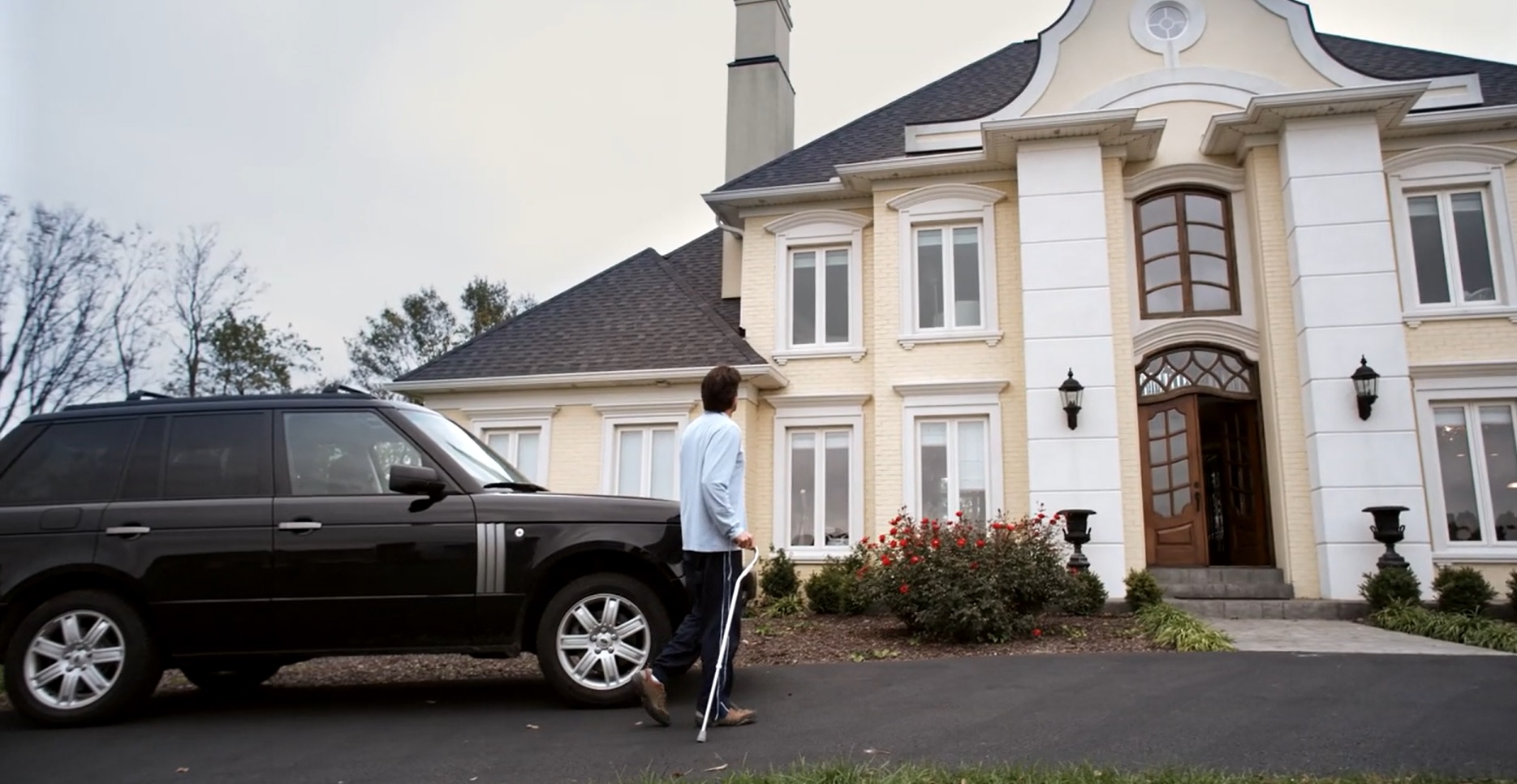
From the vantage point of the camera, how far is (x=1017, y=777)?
3.98 m

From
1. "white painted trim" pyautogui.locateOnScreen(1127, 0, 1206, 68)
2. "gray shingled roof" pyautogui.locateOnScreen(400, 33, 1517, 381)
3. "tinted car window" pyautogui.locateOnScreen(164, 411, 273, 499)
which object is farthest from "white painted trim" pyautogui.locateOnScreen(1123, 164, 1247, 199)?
"tinted car window" pyautogui.locateOnScreen(164, 411, 273, 499)

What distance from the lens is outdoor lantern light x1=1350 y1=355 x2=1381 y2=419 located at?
11234 millimetres

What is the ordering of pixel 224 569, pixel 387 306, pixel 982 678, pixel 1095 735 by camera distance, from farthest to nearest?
pixel 387 306 < pixel 982 678 < pixel 224 569 < pixel 1095 735

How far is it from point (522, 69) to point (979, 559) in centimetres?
793

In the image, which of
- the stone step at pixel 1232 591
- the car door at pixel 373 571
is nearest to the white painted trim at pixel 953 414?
the stone step at pixel 1232 591

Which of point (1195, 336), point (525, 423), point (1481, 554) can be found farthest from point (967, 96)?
point (1481, 554)

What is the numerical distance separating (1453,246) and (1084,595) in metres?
6.67

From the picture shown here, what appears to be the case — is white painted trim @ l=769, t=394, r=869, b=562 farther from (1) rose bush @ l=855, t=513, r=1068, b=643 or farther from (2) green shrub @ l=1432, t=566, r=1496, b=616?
(2) green shrub @ l=1432, t=566, r=1496, b=616

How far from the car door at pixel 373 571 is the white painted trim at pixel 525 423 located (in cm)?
826

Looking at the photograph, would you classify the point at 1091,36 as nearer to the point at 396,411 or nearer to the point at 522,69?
the point at 522,69

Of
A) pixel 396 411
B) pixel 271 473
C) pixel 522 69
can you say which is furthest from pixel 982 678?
pixel 522 69

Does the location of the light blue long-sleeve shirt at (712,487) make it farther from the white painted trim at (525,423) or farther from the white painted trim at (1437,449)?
the white painted trim at (1437,449)

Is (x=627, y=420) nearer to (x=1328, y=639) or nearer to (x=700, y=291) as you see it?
(x=700, y=291)

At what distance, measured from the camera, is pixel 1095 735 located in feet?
15.8
